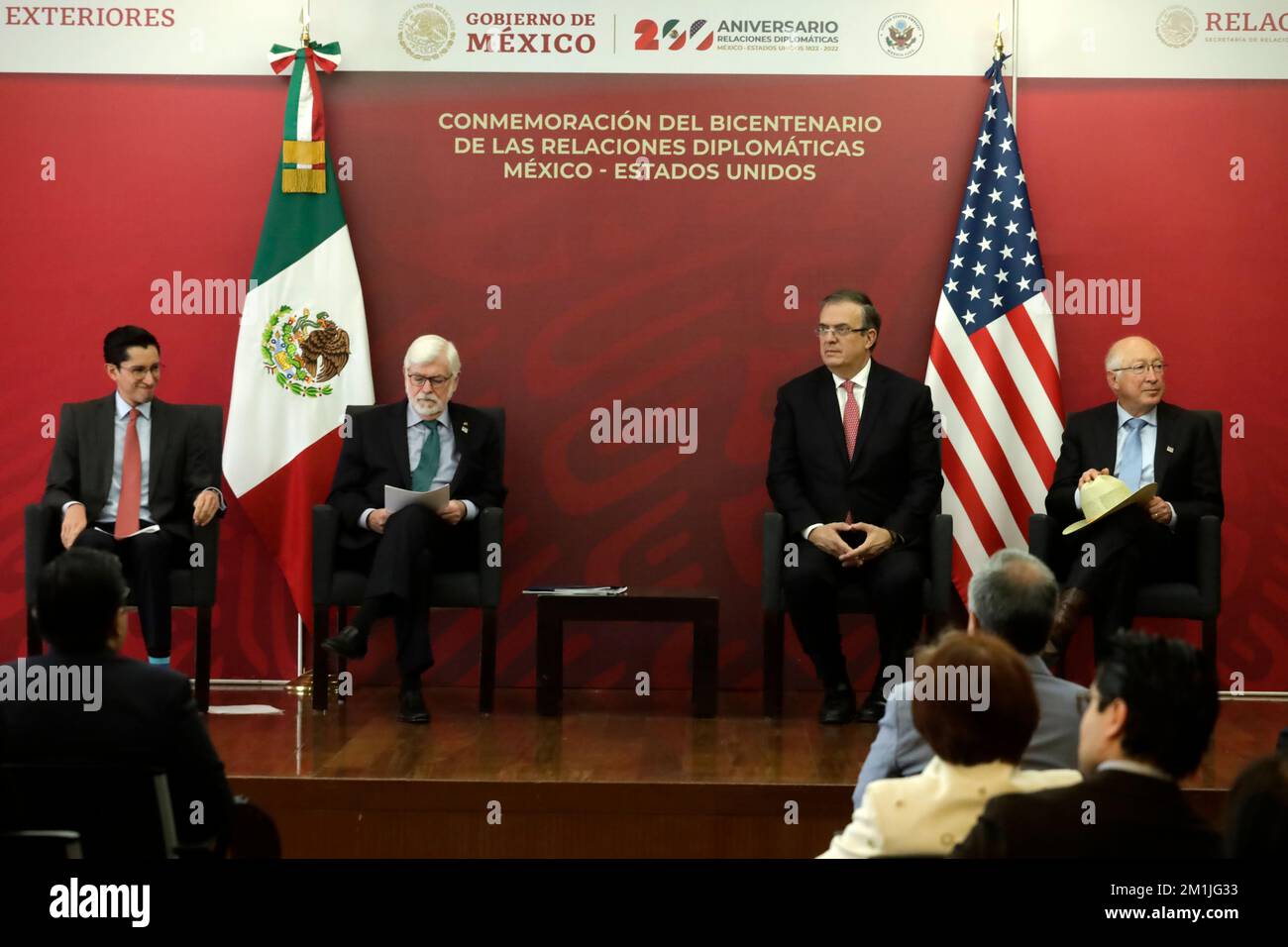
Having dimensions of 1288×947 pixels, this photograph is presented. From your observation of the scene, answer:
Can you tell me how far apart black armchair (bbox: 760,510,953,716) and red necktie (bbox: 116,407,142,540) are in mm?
2209

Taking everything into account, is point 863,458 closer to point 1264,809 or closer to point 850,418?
point 850,418

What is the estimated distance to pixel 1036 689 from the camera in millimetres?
2412

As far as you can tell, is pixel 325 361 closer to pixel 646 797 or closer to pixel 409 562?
pixel 409 562

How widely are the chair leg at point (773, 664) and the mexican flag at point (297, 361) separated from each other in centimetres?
185

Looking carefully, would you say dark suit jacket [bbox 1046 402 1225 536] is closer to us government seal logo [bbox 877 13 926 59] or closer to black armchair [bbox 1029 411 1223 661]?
black armchair [bbox 1029 411 1223 661]

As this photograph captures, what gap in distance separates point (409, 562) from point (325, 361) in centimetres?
121

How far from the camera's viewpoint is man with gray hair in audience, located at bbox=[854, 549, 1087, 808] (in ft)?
8.18

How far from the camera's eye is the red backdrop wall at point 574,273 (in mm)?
5598

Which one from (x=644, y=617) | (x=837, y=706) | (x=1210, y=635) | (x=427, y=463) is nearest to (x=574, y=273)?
(x=427, y=463)

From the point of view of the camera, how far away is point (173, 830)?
2176mm

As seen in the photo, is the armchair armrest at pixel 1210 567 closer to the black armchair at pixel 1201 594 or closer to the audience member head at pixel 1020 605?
the black armchair at pixel 1201 594

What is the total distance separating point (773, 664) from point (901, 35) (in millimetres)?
2557

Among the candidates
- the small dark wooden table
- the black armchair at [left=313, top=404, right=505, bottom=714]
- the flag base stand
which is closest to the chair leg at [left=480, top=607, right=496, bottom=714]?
the black armchair at [left=313, top=404, right=505, bottom=714]
